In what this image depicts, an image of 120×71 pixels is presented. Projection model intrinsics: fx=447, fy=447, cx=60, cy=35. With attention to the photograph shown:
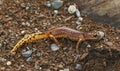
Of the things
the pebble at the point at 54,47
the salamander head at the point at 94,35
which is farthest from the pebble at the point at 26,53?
the salamander head at the point at 94,35

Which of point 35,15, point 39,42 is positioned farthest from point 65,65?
point 35,15

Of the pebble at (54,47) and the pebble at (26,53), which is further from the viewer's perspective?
the pebble at (54,47)

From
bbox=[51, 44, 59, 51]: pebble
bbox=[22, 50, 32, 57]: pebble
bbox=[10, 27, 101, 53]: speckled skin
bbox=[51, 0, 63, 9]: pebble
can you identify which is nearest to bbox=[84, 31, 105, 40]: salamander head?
bbox=[10, 27, 101, 53]: speckled skin

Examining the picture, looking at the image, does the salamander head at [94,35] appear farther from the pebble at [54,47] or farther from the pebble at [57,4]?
the pebble at [57,4]

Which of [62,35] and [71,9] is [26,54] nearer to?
[62,35]

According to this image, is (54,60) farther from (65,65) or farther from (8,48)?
(8,48)

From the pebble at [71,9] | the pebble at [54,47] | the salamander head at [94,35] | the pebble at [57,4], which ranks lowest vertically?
the pebble at [54,47]
